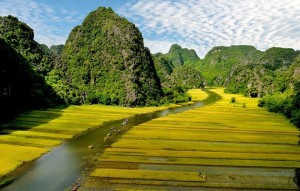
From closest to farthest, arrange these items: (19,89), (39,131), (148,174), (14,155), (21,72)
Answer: (148,174), (14,155), (39,131), (19,89), (21,72)

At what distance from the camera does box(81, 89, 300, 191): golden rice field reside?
33.9 meters

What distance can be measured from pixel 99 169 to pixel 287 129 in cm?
4595

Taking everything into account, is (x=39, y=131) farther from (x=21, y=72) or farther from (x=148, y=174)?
(x=21, y=72)

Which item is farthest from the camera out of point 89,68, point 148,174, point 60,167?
point 89,68

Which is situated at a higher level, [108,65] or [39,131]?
[108,65]

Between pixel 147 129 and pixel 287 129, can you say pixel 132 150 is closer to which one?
pixel 147 129

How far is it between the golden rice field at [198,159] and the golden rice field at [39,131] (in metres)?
9.64

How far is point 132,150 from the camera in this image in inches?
1827

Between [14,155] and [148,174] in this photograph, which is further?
[14,155]

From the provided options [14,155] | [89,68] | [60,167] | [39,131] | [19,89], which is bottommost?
[60,167]

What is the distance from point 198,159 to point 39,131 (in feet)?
99.5

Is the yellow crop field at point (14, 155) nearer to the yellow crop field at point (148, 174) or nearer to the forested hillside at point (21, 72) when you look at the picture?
the yellow crop field at point (148, 174)

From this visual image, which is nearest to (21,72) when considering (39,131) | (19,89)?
(19,89)

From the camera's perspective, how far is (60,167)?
39344 millimetres
